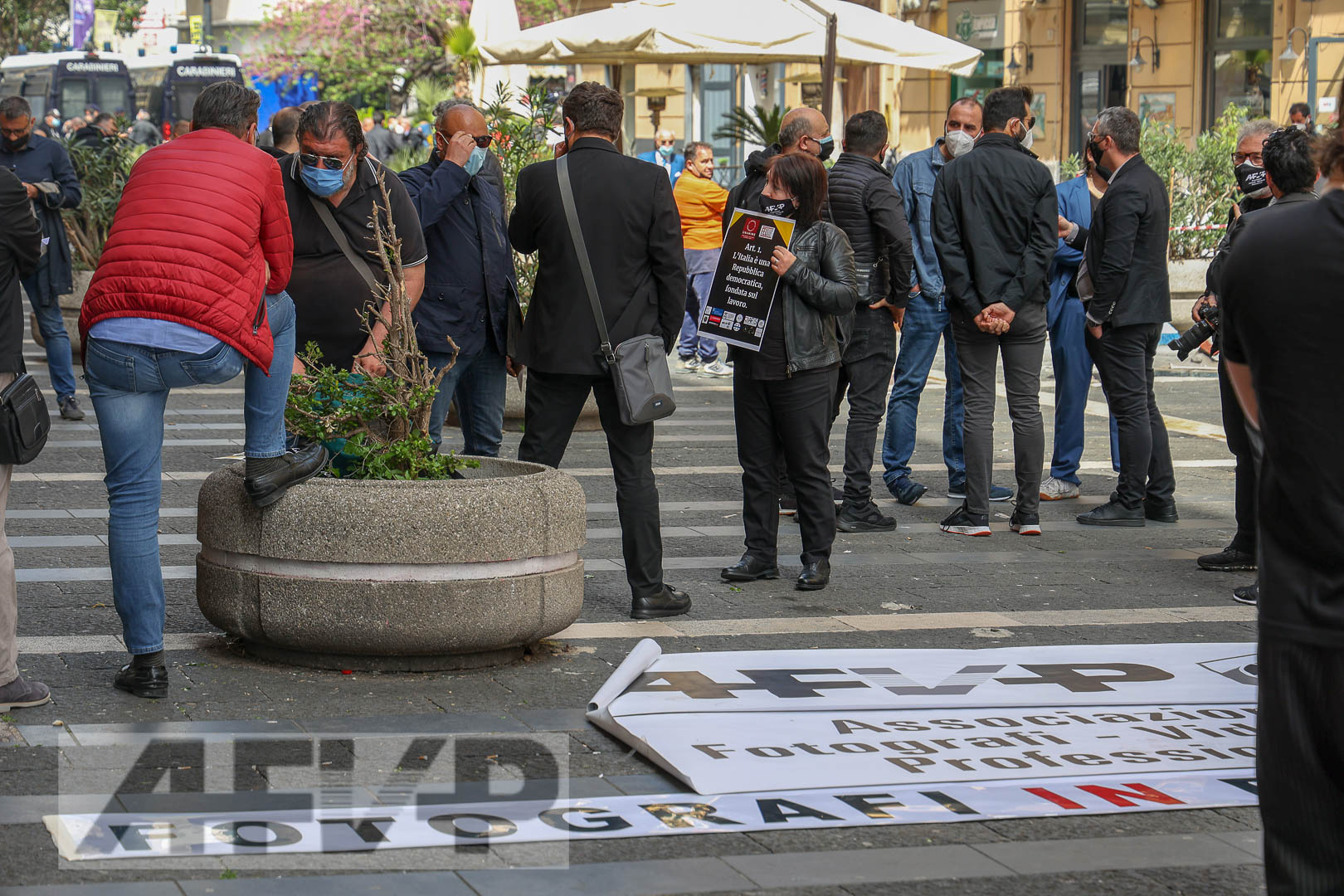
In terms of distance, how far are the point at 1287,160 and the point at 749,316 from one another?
2184 mm

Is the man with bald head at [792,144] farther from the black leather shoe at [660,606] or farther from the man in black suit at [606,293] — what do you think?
the black leather shoe at [660,606]

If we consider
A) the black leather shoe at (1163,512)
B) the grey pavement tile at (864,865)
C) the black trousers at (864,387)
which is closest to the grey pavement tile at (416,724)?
the grey pavement tile at (864,865)

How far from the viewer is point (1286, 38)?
2256cm

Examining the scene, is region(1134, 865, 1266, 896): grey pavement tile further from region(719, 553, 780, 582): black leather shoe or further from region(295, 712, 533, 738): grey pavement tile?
region(719, 553, 780, 582): black leather shoe

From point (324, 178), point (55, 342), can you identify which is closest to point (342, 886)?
point (324, 178)

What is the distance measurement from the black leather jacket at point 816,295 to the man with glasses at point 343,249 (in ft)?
5.17

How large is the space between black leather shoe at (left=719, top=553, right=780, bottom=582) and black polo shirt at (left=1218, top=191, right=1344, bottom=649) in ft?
14.2

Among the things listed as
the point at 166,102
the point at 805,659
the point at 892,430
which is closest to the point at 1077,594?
→ the point at 805,659

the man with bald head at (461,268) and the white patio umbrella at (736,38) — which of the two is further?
the white patio umbrella at (736,38)

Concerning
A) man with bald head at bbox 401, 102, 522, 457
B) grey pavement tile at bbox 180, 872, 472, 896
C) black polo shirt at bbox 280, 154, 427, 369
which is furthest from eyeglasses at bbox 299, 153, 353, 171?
grey pavement tile at bbox 180, 872, 472, 896

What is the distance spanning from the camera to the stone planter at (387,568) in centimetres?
516

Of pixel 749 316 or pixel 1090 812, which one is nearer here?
pixel 1090 812

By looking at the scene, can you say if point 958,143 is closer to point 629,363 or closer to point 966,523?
point 966,523

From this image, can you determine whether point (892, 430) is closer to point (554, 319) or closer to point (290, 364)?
point (554, 319)
